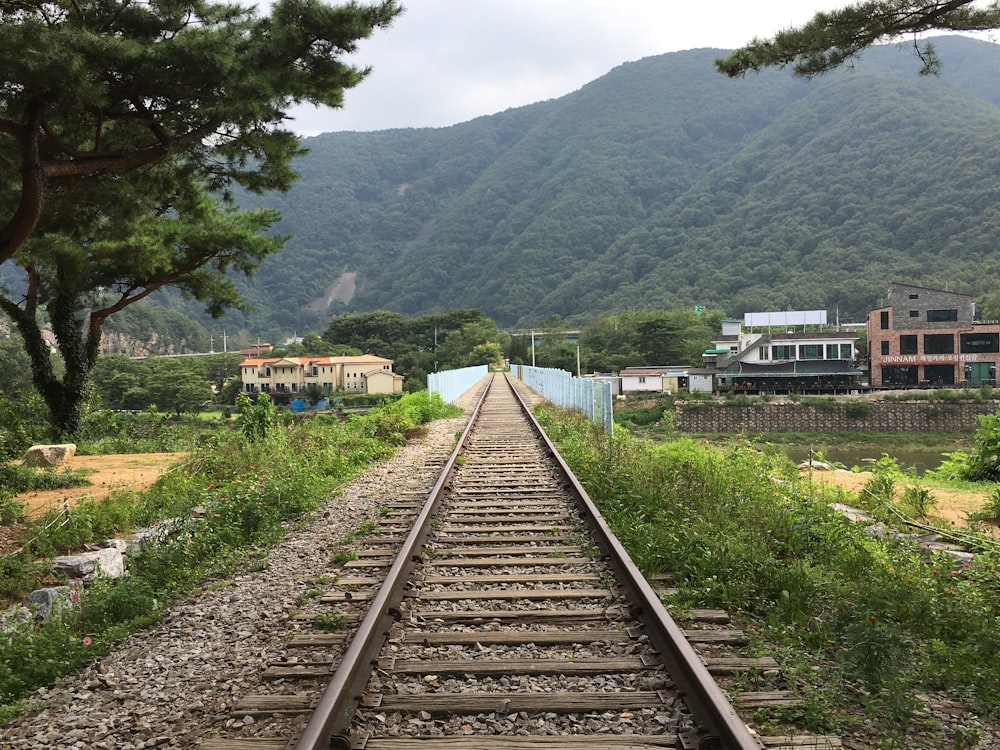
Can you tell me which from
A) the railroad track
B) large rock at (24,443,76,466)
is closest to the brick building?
large rock at (24,443,76,466)

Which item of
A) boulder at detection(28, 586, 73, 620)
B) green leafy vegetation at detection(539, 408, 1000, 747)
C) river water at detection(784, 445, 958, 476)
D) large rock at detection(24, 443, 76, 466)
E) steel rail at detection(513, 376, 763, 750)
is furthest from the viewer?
river water at detection(784, 445, 958, 476)

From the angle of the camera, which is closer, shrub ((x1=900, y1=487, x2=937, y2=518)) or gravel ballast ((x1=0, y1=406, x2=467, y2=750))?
gravel ballast ((x1=0, y1=406, x2=467, y2=750))

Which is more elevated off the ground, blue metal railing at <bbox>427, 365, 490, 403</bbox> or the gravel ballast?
blue metal railing at <bbox>427, 365, 490, 403</bbox>

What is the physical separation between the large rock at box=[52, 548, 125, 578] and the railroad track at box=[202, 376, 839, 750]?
7.79 ft

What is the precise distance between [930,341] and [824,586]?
62.2 metres

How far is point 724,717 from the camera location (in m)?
2.76

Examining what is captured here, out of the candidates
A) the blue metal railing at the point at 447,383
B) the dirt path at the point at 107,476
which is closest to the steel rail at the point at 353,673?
the dirt path at the point at 107,476

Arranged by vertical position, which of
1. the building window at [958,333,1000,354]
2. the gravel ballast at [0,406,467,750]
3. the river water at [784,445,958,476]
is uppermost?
the building window at [958,333,1000,354]

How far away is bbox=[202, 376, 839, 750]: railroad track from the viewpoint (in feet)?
9.49

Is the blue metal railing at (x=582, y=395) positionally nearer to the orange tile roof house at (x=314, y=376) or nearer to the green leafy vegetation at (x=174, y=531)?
the green leafy vegetation at (x=174, y=531)

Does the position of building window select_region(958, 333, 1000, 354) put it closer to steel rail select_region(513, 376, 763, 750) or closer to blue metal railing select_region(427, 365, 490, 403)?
blue metal railing select_region(427, 365, 490, 403)

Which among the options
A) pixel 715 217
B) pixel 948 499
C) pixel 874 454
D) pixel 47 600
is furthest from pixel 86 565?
pixel 715 217

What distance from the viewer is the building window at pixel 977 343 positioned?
55.5 meters

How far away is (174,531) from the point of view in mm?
6922
